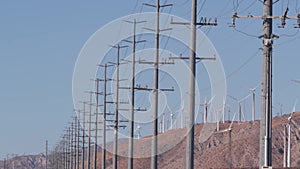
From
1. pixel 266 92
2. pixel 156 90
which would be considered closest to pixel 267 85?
pixel 266 92

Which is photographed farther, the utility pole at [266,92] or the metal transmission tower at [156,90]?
the metal transmission tower at [156,90]

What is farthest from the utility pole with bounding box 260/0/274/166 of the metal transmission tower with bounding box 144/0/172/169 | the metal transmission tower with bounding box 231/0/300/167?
the metal transmission tower with bounding box 144/0/172/169

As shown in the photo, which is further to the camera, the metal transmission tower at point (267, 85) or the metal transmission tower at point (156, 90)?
the metal transmission tower at point (156, 90)

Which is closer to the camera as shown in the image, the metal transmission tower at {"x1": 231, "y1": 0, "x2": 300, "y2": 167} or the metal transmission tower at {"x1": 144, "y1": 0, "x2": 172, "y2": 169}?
the metal transmission tower at {"x1": 231, "y1": 0, "x2": 300, "y2": 167}

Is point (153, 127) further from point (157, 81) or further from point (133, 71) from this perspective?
point (133, 71)

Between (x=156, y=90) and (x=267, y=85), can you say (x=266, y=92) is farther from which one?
(x=156, y=90)

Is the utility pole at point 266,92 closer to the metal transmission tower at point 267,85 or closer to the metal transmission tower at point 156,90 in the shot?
the metal transmission tower at point 267,85

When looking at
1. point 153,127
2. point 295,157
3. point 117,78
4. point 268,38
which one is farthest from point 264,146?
point 295,157

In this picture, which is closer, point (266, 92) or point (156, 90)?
point (266, 92)

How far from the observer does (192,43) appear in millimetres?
42469

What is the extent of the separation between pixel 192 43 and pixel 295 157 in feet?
504

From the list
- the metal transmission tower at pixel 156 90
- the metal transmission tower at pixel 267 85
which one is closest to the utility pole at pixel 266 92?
the metal transmission tower at pixel 267 85

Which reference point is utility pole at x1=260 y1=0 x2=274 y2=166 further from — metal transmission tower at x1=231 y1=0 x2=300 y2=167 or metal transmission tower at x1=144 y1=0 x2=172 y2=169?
metal transmission tower at x1=144 y1=0 x2=172 y2=169

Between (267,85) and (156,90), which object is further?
(156,90)
